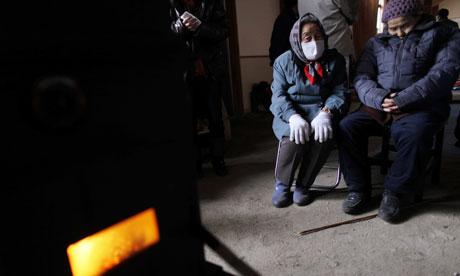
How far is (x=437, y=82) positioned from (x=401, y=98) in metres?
0.17

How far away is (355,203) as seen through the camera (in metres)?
1.61

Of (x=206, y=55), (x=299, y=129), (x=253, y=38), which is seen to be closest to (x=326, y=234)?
(x=299, y=129)

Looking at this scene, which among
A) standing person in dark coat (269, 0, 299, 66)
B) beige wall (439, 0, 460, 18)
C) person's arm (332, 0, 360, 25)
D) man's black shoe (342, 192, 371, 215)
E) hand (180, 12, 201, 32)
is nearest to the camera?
man's black shoe (342, 192, 371, 215)

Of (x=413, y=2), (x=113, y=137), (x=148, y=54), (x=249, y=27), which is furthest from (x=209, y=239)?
(x=249, y=27)

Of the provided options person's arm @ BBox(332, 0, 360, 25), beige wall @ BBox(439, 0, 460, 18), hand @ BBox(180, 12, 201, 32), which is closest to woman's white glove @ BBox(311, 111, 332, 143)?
hand @ BBox(180, 12, 201, 32)

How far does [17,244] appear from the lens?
1.76ft

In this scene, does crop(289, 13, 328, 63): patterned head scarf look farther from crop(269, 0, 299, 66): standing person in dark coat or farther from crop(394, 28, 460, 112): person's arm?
crop(269, 0, 299, 66): standing person in dark coat

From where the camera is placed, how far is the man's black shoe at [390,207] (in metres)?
1.50

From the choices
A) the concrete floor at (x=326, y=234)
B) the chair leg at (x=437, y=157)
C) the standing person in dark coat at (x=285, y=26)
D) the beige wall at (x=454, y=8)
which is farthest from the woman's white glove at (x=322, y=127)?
the beige wall at (x=454, y=8)

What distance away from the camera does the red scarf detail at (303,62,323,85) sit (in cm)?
175

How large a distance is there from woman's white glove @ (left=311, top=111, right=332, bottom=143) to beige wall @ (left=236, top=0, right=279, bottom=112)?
2.98 meters

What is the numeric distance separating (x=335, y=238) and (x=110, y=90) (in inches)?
45.9

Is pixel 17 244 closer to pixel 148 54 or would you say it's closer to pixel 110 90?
pixel 110 90

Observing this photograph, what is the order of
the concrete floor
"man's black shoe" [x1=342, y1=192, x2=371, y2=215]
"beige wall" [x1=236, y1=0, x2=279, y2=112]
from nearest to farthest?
1. the concrete floor
2. "man's black shoe" [x1=342, y1=192, x2=371, y2=215]
3. "beige wall" [x1=236, y1=0, x2=279, y2=112]
